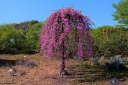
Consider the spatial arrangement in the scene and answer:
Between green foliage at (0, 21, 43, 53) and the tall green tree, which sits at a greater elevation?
the tall green tree

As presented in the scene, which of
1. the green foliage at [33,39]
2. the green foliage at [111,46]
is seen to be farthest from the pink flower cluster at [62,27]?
the green foliage at [33,39]

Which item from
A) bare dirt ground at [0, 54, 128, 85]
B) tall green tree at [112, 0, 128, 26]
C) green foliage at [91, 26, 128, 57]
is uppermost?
tall green tree at [112, 0, 128, 26]

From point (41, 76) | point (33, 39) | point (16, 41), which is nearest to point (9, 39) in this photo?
point (16, 41)

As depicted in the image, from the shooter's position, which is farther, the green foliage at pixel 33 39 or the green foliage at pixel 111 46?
the green foliage at pixel 33 39

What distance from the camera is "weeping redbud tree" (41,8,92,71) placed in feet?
31.2

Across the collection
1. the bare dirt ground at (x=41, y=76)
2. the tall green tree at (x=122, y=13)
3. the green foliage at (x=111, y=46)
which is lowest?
the bare dirt ground at (x=41, y=76)

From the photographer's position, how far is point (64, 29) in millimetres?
9562

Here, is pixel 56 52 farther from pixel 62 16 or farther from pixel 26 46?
pixel 26 46

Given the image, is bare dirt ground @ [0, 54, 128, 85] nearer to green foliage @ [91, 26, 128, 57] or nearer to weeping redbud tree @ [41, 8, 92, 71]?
weeping redbud tree @ [41, 8, 92, 71]

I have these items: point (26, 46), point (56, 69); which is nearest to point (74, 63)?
point (56, 69)

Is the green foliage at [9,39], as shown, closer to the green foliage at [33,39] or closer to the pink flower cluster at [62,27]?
the green foliage at [33,39]

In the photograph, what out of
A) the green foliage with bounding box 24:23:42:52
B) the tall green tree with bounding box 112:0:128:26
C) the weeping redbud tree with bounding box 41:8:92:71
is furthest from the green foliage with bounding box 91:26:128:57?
the tall green tree with bounding box 112:0:128:26

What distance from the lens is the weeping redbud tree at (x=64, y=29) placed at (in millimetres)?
9523

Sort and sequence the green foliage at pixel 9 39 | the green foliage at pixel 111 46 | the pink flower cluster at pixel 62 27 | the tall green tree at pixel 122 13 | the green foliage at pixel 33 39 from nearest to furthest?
the pink flower cluster at pixel 62 27
the green foliage at pixel 111 46
the green foliage at pixel 9 39
the green foliage at pixel 33 39
the tall green tree at pixel 122 13
